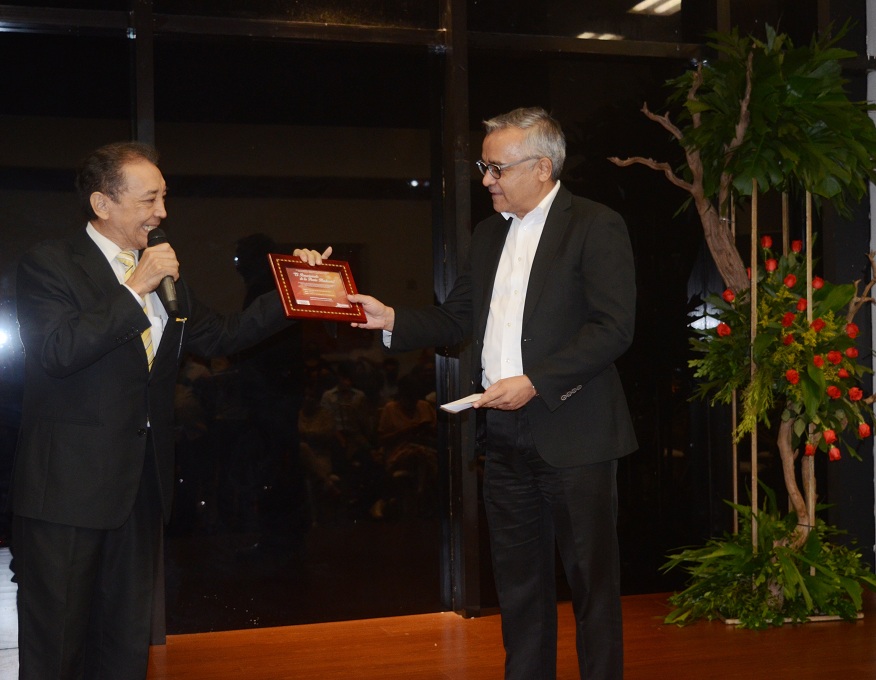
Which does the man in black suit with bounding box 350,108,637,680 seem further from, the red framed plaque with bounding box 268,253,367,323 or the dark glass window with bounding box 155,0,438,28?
the dark glass window with bounding box 155,0,438,28

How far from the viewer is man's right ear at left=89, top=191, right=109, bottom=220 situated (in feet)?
9.46

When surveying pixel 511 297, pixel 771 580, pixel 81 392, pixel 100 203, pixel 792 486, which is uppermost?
pixel 100 203

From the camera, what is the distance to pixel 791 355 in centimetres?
459

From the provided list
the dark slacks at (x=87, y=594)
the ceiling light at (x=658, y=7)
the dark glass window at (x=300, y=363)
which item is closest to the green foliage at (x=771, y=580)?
the dark glass window at (x=300, y=363)

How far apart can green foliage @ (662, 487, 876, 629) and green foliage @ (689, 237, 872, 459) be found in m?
0.48

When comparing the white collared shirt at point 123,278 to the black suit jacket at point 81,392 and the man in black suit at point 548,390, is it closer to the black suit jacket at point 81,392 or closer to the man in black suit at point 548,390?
the black suit jacket at point 81,392

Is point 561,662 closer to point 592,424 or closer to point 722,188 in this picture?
point 592,424

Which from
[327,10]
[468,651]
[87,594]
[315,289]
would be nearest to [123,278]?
[315,289]

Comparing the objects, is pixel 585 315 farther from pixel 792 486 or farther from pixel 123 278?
pixel 792 486

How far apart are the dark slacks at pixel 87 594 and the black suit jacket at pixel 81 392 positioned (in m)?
0.07

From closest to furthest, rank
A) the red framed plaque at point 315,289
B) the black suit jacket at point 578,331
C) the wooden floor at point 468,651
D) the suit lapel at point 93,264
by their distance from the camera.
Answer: the suit lapel at point 93,264 → the black suit jacket at point 578,331 → the red framed plaque at point 315,289 → the wooden floor at point 468,651

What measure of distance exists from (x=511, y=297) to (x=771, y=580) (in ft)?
8.02

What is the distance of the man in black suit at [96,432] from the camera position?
106 inches

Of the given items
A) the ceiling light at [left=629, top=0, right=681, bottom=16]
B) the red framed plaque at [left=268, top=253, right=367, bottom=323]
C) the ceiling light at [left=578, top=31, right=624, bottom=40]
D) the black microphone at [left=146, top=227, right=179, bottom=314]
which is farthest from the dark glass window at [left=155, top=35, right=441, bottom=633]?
the black microphone at [left=146, top=227, right=179, bottom=314]
